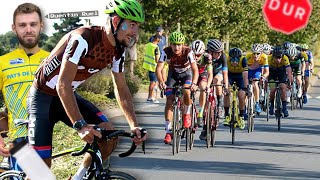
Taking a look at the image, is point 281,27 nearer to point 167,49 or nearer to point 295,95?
point 295,95

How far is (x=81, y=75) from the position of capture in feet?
19.9

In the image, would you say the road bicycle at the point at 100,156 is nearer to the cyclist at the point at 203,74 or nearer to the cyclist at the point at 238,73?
the cyclist at the point at 203,74

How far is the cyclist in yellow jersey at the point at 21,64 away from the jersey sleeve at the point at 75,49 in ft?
2.56

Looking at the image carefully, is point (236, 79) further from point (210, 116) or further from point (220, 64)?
point (210, 116)

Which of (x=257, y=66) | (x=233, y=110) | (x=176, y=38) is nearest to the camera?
(x=176, y=38)

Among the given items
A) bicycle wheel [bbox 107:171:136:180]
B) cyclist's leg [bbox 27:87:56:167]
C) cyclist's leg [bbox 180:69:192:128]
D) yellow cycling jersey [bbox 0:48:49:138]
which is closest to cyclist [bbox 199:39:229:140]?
cyclist's leg [bbox 180:69:192:128]

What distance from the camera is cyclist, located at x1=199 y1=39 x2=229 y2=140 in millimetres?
14250

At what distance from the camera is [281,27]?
5262cm

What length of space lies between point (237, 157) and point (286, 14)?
47.4 m

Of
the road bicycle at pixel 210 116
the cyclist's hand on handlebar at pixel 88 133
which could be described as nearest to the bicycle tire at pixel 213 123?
the road bicycle at pixel 210 116

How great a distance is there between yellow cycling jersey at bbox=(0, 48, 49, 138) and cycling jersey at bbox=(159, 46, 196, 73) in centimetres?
673

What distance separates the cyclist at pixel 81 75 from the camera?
556 cm

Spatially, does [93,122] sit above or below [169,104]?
above

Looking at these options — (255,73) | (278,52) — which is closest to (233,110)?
(255,73)
